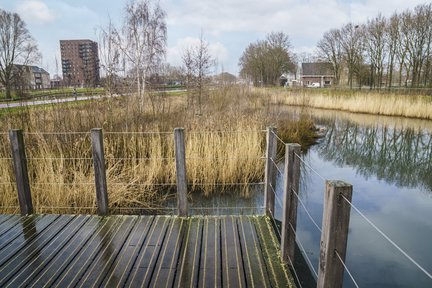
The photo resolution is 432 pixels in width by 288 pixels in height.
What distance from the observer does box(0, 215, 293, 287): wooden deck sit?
6.44 ft

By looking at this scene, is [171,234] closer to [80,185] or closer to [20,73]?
[80,185]

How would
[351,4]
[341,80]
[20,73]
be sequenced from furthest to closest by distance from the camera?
1. [341,80]
2. [351,4]
3. [20,73]

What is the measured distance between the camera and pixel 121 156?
4797 millimetres

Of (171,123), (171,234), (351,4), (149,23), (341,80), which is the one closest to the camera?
(171,234)

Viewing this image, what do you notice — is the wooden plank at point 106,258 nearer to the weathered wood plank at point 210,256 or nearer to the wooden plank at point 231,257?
the weathered wood plank at point 210,256

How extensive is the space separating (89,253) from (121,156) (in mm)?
2663

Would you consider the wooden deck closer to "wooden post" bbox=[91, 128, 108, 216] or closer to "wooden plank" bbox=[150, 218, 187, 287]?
"wooden plank" bbox=[150, 218, 187, 287]

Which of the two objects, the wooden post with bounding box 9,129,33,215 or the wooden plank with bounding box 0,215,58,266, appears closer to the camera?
the wooden plank with bounding box 0,215,58,266

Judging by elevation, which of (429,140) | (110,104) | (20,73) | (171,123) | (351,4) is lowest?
(429,140)

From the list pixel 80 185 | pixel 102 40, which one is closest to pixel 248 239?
pixel 80 185

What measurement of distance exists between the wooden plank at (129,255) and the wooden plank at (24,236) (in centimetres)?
81

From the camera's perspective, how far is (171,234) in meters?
2.57

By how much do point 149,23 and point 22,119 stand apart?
965 cm

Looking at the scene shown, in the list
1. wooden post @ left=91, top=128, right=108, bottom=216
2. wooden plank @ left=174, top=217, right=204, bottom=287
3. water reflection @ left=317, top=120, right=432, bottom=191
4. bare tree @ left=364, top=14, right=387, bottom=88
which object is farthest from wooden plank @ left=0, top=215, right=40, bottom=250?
bare tree @ left=364, top=14, right=387, bottom=88
